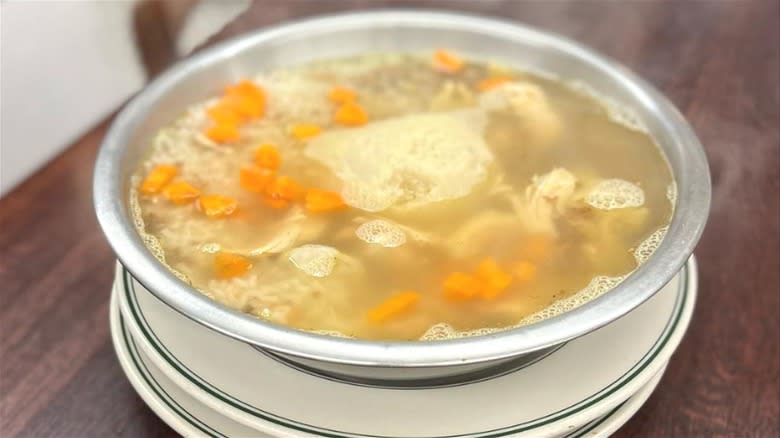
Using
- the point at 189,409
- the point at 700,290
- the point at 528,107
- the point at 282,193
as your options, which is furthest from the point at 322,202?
the point at 700,290

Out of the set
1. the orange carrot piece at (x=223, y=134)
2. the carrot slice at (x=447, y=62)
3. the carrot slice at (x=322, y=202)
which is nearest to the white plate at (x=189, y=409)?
the carrot slice at (x=322, y=202)

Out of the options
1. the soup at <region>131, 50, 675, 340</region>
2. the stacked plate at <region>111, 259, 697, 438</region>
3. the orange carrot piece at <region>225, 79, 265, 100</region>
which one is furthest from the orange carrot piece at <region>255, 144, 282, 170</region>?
the stacked plate at <region>111, 259, 697, 438</region>

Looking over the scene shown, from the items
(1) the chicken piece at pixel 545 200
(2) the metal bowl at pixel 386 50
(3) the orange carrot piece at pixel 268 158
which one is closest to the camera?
(2) the metal bowl at pixel 386 50

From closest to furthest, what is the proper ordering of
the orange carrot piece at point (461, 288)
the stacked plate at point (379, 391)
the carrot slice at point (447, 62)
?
the stacked plate at point (379, 391) < the orange carrot piece at point (461, 288) < the carrot slice at point (447, 62)

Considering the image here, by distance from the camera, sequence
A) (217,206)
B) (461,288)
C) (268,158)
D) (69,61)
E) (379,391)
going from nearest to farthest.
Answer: (379,391), (461,288), (217,206), (268,158), (69,61)

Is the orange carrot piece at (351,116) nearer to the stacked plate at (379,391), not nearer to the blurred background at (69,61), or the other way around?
the stacked plate at (379,391)

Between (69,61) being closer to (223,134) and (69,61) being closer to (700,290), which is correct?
(223,134)

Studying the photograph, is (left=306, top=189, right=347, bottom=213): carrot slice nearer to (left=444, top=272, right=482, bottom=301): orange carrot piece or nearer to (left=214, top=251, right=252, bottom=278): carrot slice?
(left=214, top=251, right=252, bottom=278): carrot slice

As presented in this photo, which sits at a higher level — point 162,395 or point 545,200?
point 545,200
